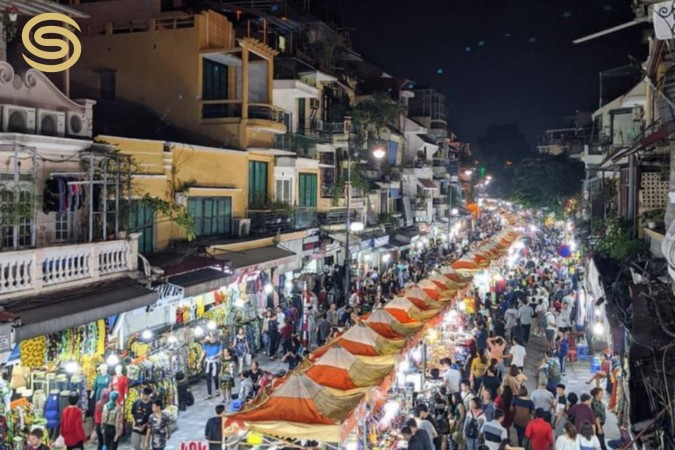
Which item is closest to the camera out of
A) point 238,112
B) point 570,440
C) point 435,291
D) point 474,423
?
point 570,440

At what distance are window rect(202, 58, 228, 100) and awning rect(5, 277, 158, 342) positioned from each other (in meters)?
11.7

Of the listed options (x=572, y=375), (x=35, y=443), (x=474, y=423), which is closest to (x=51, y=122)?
(x=35, y=443)

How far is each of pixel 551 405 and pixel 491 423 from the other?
2.32 metres

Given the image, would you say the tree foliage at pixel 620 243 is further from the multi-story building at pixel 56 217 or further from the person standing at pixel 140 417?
the multi-story building at pixel 56 217

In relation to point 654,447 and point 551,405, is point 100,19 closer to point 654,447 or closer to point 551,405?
point 551,405

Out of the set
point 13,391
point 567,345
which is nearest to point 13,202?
point 13,391

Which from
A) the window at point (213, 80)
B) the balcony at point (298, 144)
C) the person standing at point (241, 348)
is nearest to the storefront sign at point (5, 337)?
the person standing at point (241, 348)

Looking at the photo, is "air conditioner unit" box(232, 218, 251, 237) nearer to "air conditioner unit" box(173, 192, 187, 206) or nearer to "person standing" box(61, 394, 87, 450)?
"air conditioner unit" box(173, 192, 187, 206)

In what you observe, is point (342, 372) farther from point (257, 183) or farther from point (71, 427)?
point (257, 183)

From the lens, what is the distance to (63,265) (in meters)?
15.3

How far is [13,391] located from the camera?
14.9 metres

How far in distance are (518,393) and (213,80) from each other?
713 inches

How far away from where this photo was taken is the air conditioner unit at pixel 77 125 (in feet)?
54.4

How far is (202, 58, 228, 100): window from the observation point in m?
26.9
